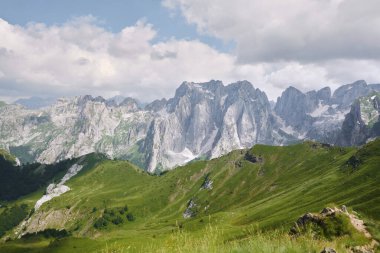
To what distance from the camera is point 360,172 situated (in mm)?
189500

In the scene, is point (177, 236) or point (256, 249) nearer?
point (256, 249)

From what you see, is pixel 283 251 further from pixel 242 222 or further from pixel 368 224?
pixel 242 222

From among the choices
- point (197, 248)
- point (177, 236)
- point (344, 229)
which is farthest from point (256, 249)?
point (344, 229)

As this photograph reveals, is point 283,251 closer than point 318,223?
Yes

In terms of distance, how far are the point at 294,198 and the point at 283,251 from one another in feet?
→ 615

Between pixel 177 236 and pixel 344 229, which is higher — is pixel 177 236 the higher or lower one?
the higher one

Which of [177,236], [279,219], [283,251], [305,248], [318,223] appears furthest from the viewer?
[279,219]

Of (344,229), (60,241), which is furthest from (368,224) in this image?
(60,241)

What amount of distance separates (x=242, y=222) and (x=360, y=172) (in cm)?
6124

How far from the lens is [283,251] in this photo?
1101 cm

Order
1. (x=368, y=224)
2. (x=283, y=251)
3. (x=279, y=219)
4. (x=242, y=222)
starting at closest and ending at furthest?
(x=283, y=251) < (x=368, y=224) < (x=279, y=219) < (x=242, y=222)

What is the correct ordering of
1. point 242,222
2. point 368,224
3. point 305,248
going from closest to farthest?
point 305,248 → point 368,224 → point 242,222

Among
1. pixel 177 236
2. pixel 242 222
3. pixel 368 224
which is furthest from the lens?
pixel 242 222

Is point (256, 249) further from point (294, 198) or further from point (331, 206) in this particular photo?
point (294, 198)
